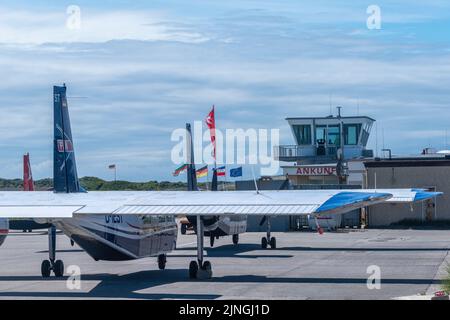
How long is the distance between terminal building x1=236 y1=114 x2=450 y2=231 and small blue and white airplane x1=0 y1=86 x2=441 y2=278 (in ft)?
72.1

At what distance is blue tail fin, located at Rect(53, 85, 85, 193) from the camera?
93.5 ft

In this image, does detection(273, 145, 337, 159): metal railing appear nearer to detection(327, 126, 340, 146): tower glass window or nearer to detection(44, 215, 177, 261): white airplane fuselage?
detection(327, 126, 340, 146): tower glass window

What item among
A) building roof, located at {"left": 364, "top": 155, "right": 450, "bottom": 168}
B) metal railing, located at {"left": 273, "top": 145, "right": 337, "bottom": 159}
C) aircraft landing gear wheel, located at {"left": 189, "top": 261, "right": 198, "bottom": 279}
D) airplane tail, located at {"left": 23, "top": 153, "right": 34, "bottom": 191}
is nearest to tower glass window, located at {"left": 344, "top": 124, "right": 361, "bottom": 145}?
metal railing, located at {"left": 273, "top": 145, "right": 337, "bottom": 159}

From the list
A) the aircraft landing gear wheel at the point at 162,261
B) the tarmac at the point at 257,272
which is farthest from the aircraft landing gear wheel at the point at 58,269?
the aircraft landing gear wheel at the point at 162,261

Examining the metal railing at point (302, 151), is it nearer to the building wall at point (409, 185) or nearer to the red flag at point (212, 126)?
the building wall at point (409, 185)

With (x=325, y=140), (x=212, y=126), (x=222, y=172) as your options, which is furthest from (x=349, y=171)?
(x=212, y=126)

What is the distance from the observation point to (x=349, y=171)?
6384 cm

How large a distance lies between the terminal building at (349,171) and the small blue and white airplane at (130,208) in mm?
21976

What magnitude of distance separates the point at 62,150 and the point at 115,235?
482 centimetres

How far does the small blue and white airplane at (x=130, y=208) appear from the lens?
22.6 metres

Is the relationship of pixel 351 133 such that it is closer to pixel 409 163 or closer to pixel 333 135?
pixel 333 135

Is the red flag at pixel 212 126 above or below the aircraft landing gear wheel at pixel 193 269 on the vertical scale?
above

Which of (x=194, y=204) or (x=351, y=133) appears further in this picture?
(x=351, y=133)
